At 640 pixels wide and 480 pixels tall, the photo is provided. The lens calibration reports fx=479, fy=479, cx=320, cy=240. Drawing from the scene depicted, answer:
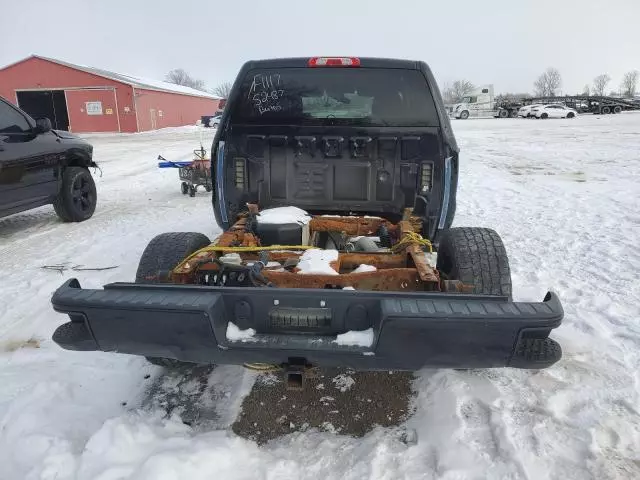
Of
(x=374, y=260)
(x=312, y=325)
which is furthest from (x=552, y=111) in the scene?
(x=312, y=325)

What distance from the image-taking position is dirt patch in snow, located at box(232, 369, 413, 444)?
2.54m

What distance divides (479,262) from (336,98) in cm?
184

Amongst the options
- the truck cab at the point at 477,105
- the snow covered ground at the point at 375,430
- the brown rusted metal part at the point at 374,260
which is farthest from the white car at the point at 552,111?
the brown rusted metal part at the point at 374,260

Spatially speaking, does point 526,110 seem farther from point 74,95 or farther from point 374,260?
point 374,260

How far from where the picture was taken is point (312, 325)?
2.26 meters

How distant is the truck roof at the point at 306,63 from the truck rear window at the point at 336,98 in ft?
0.16

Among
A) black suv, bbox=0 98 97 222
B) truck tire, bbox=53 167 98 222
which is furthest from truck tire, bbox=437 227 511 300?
truck tire, bbox=53 167 98 222

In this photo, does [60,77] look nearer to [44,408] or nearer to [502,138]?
[502,138]

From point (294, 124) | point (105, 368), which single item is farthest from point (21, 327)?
point (294, 124)

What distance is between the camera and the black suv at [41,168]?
5.93m

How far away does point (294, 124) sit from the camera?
12.7 feet

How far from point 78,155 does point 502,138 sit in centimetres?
1825

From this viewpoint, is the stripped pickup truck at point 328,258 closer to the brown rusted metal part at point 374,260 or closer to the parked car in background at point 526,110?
the brown rusted metal part at point 374,260

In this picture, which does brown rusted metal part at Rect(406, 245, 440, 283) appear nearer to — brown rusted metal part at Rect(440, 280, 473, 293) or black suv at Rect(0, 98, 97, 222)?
brown rusted metal part at Rect(440, 280, 473, 293)
